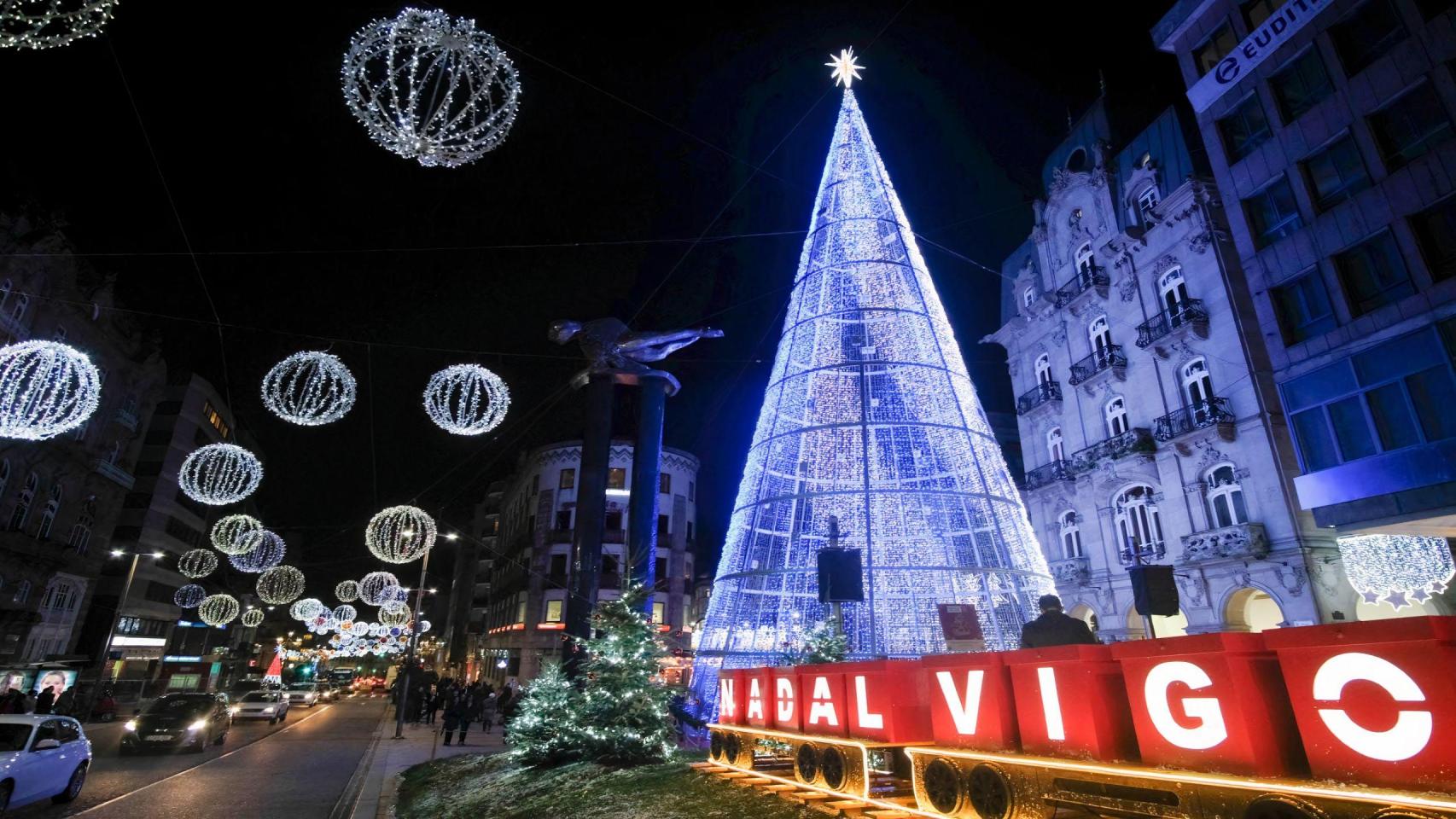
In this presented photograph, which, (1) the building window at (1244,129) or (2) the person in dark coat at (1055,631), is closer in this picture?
(2) the person in dark coat at (1055,631)

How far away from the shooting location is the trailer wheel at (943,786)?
17.2ft

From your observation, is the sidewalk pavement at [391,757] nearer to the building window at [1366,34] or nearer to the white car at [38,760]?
the white car at [38,760]

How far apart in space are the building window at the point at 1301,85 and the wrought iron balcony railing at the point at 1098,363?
874 cm

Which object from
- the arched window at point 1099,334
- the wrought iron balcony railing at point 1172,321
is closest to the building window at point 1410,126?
the wrought iron balcony railing at point 1172,321

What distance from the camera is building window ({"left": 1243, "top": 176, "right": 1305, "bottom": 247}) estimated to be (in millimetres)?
17641

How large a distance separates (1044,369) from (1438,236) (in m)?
15.4

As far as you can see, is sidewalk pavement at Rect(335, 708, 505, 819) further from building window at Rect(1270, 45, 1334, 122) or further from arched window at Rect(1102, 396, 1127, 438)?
building window at Rect(1270, 45, 1334, 122)

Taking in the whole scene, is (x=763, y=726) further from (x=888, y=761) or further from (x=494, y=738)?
(x=494, y=738)

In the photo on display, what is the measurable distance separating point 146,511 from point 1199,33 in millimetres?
64475

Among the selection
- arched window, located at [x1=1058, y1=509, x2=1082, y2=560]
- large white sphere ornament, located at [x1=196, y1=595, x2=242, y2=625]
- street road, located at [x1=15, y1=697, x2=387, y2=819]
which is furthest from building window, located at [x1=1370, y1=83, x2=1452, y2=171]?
large white sphere ornament, located at [x1=196, y1=595, x2=242, y2=625]

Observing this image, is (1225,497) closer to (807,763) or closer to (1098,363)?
(1098,363)

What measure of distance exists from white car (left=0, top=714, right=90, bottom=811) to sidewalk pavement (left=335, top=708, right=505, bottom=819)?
13.2 feet

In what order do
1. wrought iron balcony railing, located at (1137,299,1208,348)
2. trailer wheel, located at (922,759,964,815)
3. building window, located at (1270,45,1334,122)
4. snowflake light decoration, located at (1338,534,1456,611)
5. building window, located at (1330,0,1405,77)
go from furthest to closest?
wrought iron balcony railing, located at (1137,299,1208,348) → building window, located at (1270,45,1334,122) → building window, located at (1330,0,1405,77) → snowflake light decoration, located at (1338,534,1456,611) → trailer wheel, located at (922,759,964,815)

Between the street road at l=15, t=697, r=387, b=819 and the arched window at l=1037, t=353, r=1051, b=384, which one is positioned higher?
the arched window at l=1037, t=353, r=1051, b=384
